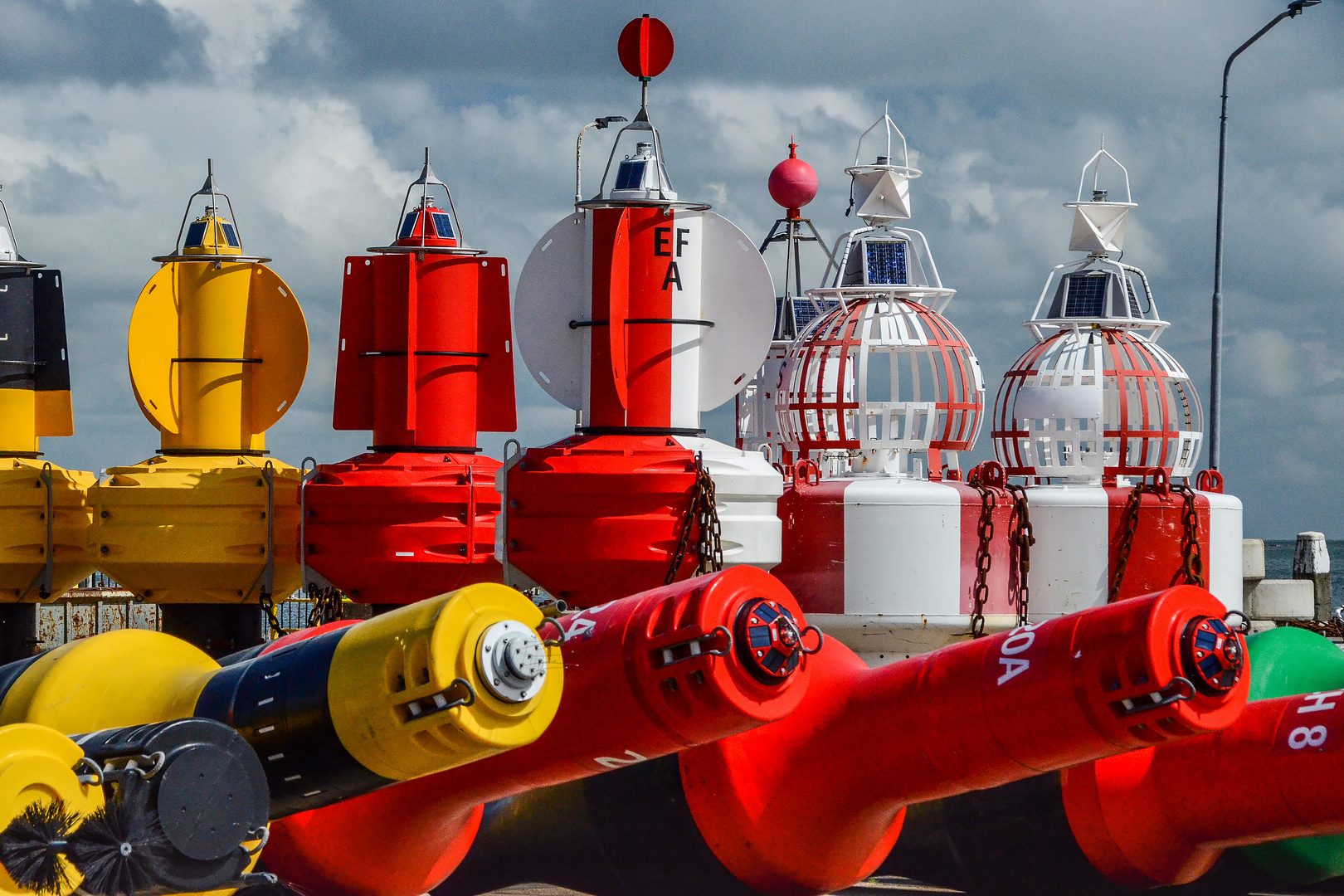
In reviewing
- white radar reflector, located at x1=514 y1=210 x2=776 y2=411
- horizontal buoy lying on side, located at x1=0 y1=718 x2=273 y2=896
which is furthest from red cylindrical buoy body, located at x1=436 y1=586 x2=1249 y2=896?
horizontal buoy lying on side, located at x1=0 y1=718 x2=273 y2=896

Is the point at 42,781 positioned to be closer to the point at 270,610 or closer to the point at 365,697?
the point at 365,697

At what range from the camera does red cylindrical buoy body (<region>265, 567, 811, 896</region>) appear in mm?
6008

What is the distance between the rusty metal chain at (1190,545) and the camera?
979cm

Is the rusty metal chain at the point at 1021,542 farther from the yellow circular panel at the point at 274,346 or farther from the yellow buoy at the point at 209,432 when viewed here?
the yellow circular panel at the point at 274,346

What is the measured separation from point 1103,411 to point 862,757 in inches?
181

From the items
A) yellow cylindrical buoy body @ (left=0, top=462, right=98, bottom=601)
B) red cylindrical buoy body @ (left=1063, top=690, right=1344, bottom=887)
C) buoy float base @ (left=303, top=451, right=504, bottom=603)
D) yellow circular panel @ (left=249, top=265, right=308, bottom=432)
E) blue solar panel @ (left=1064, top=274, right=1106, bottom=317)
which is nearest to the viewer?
red cylindrical buoy body @ (left=1063, top=690, right=1344, bottom=887)

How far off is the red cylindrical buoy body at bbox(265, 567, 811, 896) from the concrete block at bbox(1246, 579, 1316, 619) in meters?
12.7

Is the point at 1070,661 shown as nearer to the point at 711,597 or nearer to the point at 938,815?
the point at 711,597

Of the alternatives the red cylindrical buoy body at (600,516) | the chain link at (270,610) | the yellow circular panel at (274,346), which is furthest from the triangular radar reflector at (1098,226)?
the chain link at (270,610)

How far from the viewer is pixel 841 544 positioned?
30.9 ft

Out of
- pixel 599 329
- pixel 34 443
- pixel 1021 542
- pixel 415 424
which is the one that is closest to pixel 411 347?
pixel 415 424

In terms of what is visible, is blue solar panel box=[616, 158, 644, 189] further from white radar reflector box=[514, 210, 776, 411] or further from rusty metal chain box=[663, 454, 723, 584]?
rusty metal chain box=[663, 454, 723, 584]

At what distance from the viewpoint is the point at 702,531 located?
8375 mm

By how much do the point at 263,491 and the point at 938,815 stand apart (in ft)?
15.5
